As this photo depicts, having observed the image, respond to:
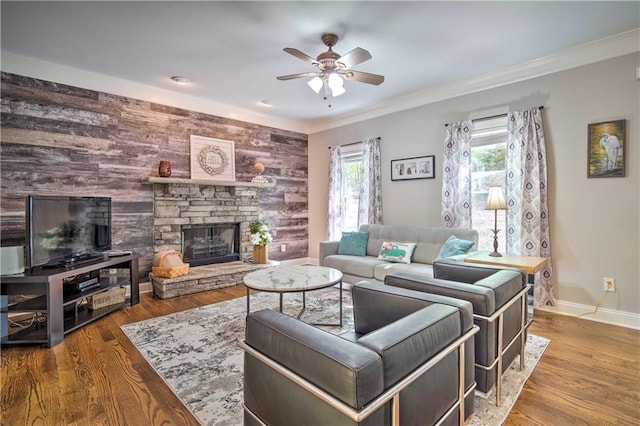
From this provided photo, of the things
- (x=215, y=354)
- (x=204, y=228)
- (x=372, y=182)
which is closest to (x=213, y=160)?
(x=204, y=228)

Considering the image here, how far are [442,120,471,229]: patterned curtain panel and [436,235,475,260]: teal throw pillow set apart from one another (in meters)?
0.53

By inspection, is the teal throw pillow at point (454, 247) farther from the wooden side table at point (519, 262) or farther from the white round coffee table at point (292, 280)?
the white round coffee table at point (292, 280)

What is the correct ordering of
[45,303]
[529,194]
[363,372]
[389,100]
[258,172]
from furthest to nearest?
[258,172] < [389,100] < [529,194] < [45,303] < [363,372]

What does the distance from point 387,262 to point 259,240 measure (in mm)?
2037

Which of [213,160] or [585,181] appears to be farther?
[213,160]

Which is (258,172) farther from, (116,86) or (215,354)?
(215,354)

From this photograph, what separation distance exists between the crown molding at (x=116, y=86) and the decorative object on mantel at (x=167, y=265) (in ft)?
6.86

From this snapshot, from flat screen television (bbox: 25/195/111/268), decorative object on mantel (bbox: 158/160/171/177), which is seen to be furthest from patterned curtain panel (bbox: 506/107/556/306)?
flat screen television (bbox: 25/195/111/268)

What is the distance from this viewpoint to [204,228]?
16.0ft

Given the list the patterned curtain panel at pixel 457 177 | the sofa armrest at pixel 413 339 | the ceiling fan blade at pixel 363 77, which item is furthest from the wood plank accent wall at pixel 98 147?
the sofa armrest at pixel 413 339

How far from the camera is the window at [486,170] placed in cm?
381

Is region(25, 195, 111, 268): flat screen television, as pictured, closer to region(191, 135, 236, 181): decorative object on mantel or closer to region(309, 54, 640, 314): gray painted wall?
region(191, 135, 236, 181): decorative object on mantel

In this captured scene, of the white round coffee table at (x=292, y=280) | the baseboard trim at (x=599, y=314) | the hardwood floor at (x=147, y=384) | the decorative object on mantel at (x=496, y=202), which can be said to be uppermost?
the decorative object on mantel at (x=496, y=202)

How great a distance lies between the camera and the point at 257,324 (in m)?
1.33
